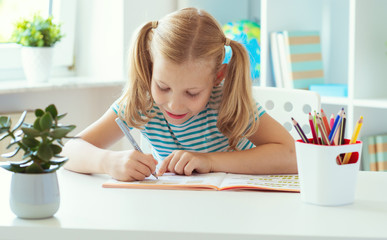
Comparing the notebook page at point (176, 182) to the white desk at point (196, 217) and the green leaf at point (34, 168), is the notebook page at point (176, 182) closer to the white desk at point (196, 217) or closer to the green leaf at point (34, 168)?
the white desk at point (196, 217)

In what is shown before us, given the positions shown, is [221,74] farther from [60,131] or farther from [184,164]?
[60,131]

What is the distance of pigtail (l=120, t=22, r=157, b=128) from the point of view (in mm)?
1505

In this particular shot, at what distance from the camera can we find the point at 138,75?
4.96 ft

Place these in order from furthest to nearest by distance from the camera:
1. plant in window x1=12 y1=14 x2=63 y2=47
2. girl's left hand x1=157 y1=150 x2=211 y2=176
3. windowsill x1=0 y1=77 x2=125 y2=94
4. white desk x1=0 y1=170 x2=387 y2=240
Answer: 1. plant in window x1=12 y1=14 x2=63 y2=47
2. windowsill x1=0 y1=77 x2=125 y2=94
3. girl's left hand x1=157 y1=150 x2=211 y2=176
4. white desk x1=0 y1=170 x2=387 y2=240

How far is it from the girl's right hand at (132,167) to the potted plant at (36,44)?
1.28 meters

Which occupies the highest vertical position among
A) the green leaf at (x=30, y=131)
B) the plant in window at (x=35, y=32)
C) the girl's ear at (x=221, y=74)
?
the plant in window at (x=35, y=32)

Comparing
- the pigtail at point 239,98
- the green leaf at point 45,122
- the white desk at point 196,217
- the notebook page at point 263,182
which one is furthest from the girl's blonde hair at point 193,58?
the green leaf at point 45,122

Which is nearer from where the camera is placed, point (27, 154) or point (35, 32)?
point (27, 154)

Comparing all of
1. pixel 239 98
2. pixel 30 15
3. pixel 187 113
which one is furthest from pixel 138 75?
pixel 30 15

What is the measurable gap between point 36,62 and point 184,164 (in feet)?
4.37

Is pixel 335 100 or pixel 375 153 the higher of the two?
pixel 335 100

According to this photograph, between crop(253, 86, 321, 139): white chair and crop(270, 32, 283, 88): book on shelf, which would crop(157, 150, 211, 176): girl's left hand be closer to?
crop(253, 86, 321, 139): white chair

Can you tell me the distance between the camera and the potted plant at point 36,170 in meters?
0.94

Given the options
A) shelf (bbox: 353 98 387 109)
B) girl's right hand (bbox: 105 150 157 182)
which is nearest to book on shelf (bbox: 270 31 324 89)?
shelf (bbox: 353 98 387 109)
